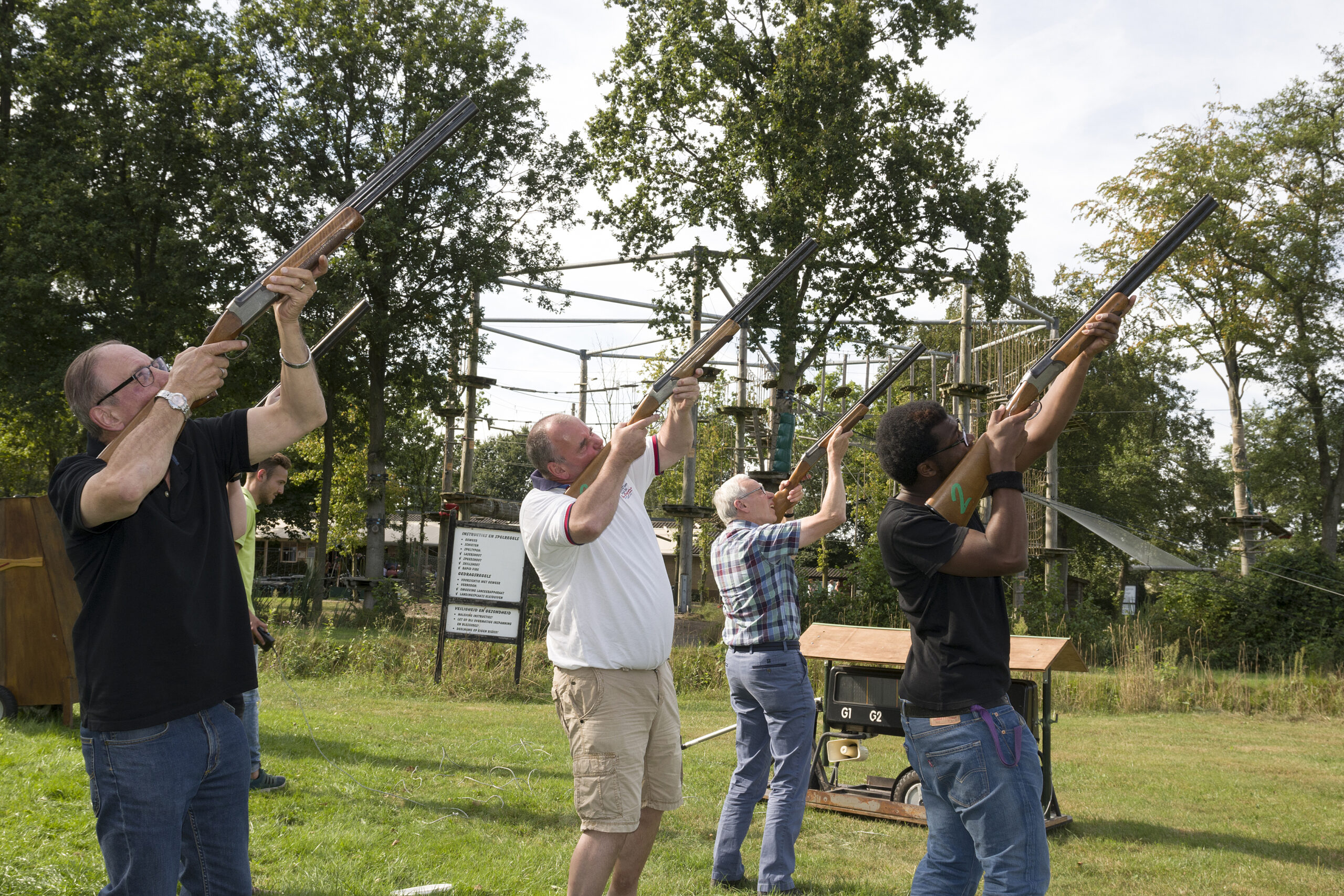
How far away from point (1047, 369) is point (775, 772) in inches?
104

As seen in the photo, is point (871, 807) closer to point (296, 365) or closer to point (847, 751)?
point (847, 751)

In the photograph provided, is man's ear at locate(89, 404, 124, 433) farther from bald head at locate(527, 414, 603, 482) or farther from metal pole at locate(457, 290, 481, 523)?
metal pole at locate(457, 290, 481, 523)

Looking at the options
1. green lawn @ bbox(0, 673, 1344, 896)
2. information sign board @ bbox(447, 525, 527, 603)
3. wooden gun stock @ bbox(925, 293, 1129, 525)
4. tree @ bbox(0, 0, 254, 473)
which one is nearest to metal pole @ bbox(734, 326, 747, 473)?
information sign board @ bbox(447, 525, 527, 603)

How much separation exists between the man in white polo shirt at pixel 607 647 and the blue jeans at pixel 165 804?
1320 mm

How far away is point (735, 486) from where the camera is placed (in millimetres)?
5656

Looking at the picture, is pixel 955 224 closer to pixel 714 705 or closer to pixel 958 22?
pixel 958 22

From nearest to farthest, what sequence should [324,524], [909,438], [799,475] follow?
[909,438] → [799,475] → [324,524]

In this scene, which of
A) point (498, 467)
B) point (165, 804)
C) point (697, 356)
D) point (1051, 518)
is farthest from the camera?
point (498, 467)

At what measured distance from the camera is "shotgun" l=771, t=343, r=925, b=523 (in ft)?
19.5

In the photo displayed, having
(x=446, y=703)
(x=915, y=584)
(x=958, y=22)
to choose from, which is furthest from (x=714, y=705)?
(x=958, y=22)

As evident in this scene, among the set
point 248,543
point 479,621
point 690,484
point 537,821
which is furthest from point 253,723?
point 690,484

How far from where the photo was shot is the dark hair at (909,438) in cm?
344

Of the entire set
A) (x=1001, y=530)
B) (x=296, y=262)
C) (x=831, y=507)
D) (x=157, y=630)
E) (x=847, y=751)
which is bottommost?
(x=847, y=751)

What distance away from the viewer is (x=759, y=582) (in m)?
5.43
